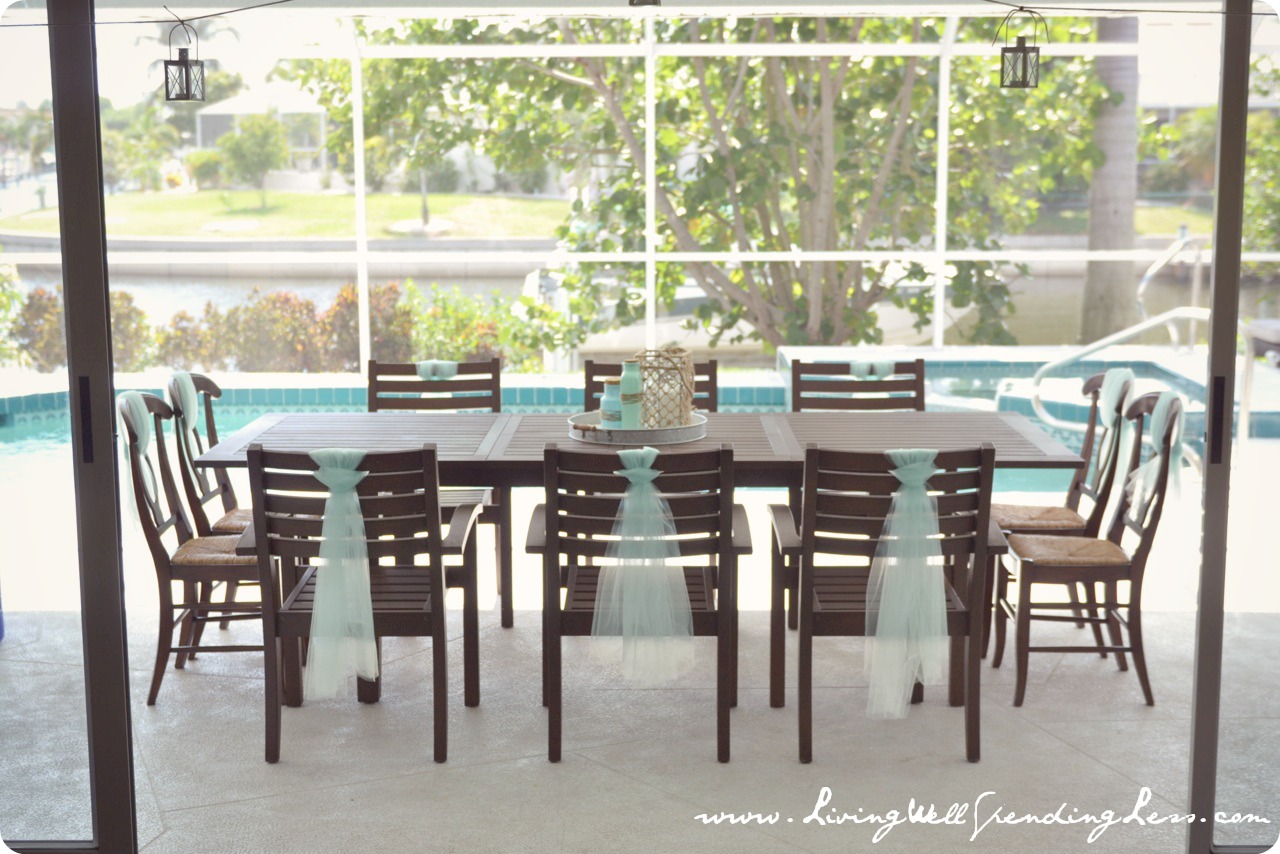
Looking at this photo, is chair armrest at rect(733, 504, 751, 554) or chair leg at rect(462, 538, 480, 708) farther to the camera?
chair leg at rect(462, 538, 480, 708)

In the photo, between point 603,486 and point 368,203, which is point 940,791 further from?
point 368,203

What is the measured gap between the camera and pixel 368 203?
15.2m

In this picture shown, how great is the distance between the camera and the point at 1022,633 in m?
3.59

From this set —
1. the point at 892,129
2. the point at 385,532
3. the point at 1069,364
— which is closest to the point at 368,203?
the point at 892,129

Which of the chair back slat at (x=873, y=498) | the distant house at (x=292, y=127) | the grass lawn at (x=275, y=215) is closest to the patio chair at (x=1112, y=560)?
the chair back slat at (x=873, y=498)

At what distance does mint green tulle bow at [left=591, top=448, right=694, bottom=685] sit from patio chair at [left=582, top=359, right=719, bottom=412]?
146 cm

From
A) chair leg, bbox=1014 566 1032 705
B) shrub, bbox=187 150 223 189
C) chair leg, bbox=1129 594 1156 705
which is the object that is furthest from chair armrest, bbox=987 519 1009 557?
shrub, bbox=187 150 223 189

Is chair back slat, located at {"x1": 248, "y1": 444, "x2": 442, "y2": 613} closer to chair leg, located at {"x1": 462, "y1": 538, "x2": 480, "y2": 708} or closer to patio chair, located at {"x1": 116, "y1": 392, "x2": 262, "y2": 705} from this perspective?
chair leg, located at {"x1": 462, "y1": 538, "x2": 480, "y2": 708}

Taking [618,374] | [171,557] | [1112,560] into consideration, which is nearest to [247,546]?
[171,557]

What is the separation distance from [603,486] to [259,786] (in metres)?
1.05

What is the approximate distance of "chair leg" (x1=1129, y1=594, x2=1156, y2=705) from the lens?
11.8 ft

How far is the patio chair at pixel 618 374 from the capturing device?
15.4 feet

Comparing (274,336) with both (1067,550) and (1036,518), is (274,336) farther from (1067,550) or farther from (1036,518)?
(1067,550)

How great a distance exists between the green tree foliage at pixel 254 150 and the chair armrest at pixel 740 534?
12907 millimetres
